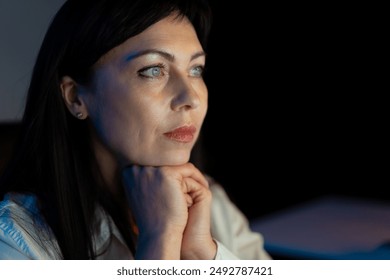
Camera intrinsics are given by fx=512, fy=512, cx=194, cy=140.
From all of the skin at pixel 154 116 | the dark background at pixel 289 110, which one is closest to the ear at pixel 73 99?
the skin at pixel 154 116

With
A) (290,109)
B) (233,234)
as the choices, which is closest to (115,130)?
(233,234)

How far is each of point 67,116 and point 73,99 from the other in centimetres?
5

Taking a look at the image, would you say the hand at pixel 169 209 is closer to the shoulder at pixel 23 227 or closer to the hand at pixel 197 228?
the hand at pixel 197 228

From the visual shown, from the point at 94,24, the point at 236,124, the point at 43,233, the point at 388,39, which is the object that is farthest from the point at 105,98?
the point at 388,39

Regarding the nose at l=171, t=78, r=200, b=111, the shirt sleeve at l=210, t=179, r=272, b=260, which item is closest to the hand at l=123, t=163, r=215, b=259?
the nose at l=171, t=78, r=200, b=111

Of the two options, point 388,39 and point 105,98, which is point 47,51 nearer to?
point 105,98

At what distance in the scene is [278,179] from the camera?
1.77 metres

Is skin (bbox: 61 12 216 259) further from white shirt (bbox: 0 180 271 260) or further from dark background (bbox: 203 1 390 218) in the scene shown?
dark background (bbox: 203 1 390 218)

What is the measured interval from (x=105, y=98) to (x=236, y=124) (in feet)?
3.07

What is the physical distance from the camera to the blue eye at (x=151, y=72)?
834mm

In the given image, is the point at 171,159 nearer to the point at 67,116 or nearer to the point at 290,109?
the point at 67,116

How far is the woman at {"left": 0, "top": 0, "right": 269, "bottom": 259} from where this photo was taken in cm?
81

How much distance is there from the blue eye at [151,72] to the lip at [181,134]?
0.31ft

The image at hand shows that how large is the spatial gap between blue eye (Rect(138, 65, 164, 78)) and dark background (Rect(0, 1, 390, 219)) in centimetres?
84
